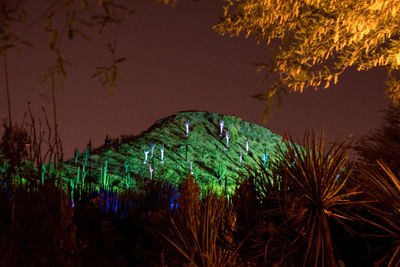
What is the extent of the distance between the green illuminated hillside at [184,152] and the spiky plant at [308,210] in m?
6.99

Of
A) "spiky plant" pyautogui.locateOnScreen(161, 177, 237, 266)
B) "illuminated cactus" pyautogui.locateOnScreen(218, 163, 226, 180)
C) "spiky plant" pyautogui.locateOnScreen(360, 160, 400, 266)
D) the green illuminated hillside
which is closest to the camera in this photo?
"spiky plant" pyautogui.locateOnScreen(360, 160, 400, 266)

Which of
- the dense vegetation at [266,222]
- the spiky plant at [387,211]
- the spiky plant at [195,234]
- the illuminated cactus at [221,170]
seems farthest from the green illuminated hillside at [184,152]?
the spiky plant at [387,211]

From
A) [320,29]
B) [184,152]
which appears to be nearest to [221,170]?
[184,152]

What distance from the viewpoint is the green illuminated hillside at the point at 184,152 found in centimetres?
1418

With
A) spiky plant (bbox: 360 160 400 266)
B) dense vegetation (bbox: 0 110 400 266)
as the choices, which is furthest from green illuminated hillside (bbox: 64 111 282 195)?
spiky plant (bbox: 360 160 400 266)

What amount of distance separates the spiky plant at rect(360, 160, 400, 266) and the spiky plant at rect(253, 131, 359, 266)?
0.82 feet

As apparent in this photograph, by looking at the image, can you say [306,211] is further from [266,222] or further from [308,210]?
[266,222]

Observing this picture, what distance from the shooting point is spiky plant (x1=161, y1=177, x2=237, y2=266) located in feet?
16.9

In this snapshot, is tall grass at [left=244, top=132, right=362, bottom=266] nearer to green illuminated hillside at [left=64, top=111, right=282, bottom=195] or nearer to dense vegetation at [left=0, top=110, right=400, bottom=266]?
dense vegetation at [left=0, top=110, right=400, bottom=266]

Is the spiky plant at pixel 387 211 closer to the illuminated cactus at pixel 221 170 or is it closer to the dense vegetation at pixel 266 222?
the dense vegetation at pixel 266 222

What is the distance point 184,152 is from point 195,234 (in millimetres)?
11662

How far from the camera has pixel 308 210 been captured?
545cm

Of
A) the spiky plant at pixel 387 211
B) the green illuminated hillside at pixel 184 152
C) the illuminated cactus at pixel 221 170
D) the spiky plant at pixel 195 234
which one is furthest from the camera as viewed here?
the illuminated cactus at pixel 221 170

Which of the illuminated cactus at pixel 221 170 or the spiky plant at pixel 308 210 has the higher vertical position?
the illuminated cactus at pixel 221 170
